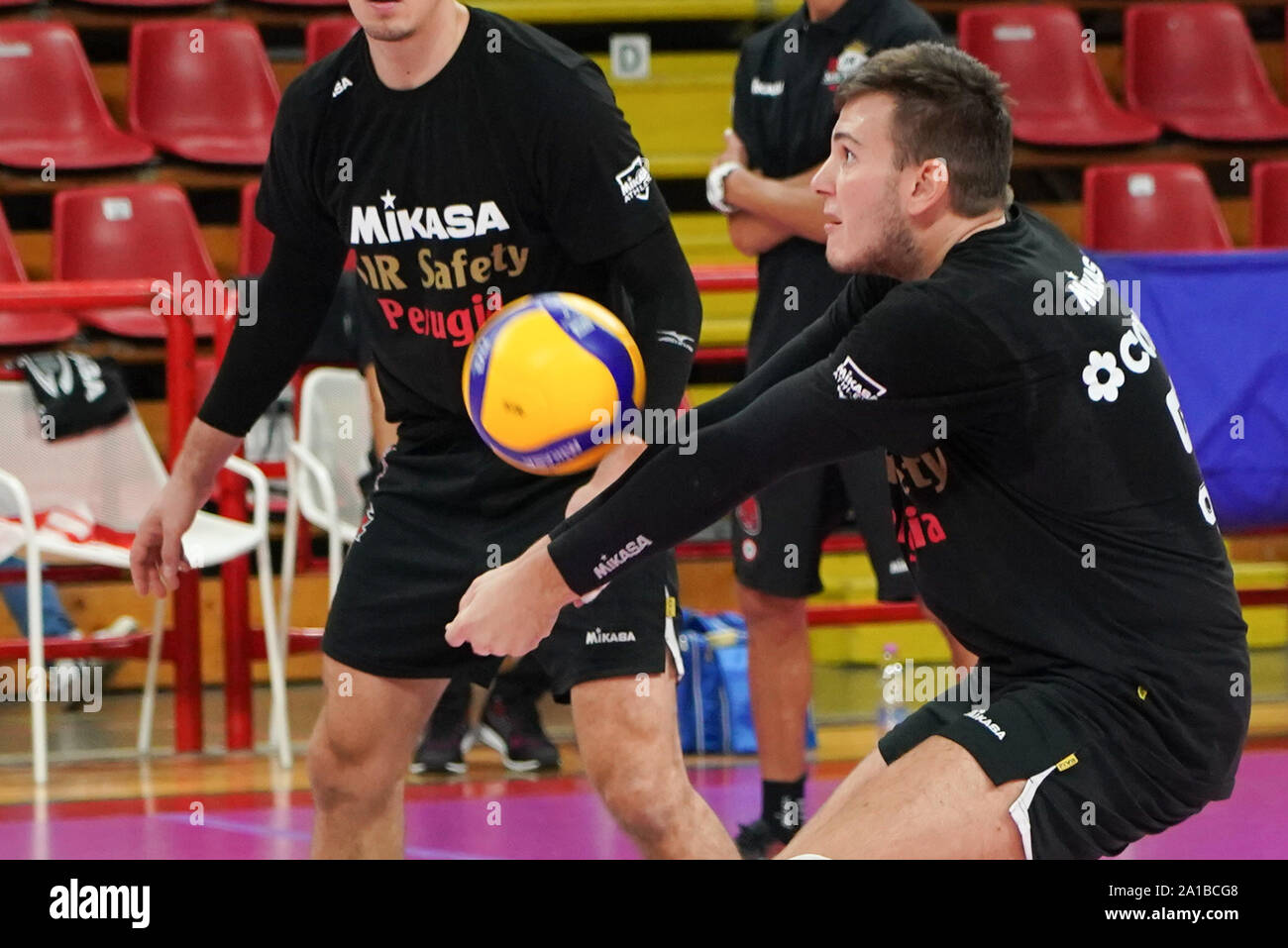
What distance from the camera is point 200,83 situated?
7.19 meters

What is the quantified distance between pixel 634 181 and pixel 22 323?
3.92 meters

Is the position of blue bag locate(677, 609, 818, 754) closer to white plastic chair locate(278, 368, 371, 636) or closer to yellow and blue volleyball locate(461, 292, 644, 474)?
white plastic chair locate(278, 368, 371, 636)

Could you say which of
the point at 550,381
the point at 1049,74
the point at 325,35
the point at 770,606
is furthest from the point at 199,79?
the point at 550,381

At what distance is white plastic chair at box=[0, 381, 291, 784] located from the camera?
5.15 m

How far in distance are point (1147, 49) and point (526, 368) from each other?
6.31 m

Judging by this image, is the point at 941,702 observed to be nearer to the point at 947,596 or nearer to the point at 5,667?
the point at 947,596

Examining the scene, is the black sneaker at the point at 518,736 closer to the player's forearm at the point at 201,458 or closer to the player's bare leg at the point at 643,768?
the player's forearm at the point at 201,458

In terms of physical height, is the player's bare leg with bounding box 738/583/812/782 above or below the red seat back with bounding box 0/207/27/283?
below

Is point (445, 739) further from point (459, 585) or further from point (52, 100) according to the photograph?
point (52, 100)

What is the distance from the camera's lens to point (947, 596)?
247cm

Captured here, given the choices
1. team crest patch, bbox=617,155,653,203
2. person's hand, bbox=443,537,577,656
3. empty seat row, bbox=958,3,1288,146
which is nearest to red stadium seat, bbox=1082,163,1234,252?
empty seat row, bbox=958,3,1288,146

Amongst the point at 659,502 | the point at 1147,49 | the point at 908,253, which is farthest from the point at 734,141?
the point at 1147,49

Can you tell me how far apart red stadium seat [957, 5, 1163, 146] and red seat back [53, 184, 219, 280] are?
3.34 meters

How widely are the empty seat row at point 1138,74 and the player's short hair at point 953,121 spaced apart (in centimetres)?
521
